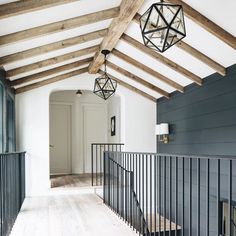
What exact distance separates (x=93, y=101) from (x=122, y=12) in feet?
17.7

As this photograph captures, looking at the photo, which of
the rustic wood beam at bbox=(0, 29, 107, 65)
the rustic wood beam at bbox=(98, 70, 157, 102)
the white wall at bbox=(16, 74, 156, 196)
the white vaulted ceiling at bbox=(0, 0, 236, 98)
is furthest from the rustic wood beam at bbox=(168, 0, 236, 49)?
the white wall at bbox=(16, 74, 156, 196)

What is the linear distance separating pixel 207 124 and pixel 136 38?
2.01m

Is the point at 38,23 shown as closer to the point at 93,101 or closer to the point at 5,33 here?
the point at 5,33

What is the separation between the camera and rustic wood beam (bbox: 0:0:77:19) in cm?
281

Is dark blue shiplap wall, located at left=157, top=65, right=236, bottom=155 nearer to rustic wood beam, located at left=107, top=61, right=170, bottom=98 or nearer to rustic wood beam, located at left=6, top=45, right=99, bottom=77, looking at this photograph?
rustic wood beam, located at left=107, top=61, right=170, bottom=98

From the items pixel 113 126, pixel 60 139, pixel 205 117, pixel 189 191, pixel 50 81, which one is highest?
pixel 50 81

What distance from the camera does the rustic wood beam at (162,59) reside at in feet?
15.1

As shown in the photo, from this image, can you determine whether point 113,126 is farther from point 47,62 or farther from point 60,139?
point 47,62

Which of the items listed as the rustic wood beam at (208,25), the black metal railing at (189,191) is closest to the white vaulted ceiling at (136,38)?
the rustic wood beam at (208,25)

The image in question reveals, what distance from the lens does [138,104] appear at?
7.02m

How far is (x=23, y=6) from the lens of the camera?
285 centimetres

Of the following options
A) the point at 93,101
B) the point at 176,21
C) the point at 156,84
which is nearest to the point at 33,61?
the point at 156,84

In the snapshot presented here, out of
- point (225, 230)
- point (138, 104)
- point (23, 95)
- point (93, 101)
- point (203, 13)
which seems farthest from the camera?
point (93, 101)

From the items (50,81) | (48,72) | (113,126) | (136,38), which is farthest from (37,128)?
A: (136,38)
